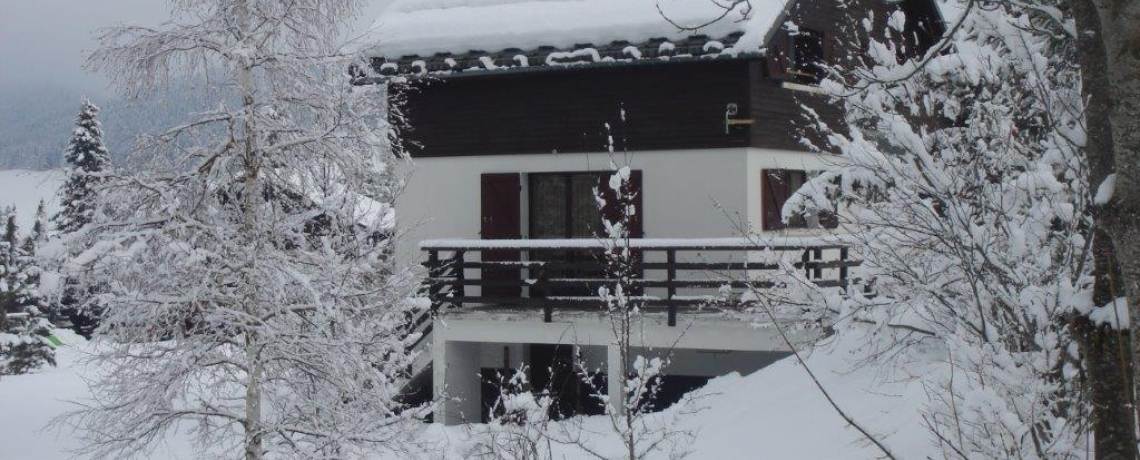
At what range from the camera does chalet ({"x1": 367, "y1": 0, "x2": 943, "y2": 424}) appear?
1455cm

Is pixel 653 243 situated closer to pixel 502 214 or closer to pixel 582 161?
pixel 582 161

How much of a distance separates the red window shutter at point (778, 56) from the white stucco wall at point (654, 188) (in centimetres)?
109

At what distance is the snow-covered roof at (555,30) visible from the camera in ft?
48.5

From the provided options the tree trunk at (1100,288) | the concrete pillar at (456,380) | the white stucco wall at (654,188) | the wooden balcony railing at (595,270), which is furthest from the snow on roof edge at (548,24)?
the tree trunk at (1100,288)

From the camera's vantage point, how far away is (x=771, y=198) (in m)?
15.7

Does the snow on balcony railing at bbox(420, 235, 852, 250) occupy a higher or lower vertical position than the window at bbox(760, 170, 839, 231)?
lower

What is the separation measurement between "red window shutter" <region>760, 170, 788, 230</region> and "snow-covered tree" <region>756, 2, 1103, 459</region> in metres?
4.70

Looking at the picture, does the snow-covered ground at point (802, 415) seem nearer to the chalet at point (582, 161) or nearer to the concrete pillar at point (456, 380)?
the concrete pillar at point (456, 380)

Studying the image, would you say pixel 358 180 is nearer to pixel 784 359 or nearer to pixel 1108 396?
pixel 784 359

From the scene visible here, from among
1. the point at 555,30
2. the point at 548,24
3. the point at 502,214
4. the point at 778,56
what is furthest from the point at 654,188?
the point at 548,24

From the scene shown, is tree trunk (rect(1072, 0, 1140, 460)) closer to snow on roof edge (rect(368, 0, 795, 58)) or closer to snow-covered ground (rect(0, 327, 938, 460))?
snow-covered ground (rect(0, 327, 938, 460))

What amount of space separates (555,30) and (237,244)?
707 centimetres

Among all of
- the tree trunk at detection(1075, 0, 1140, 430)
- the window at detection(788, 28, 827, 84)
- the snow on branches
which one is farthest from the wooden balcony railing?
the tree trunk at detection(1075, 0, 1140, 430)

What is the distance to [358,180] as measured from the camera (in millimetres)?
11055
